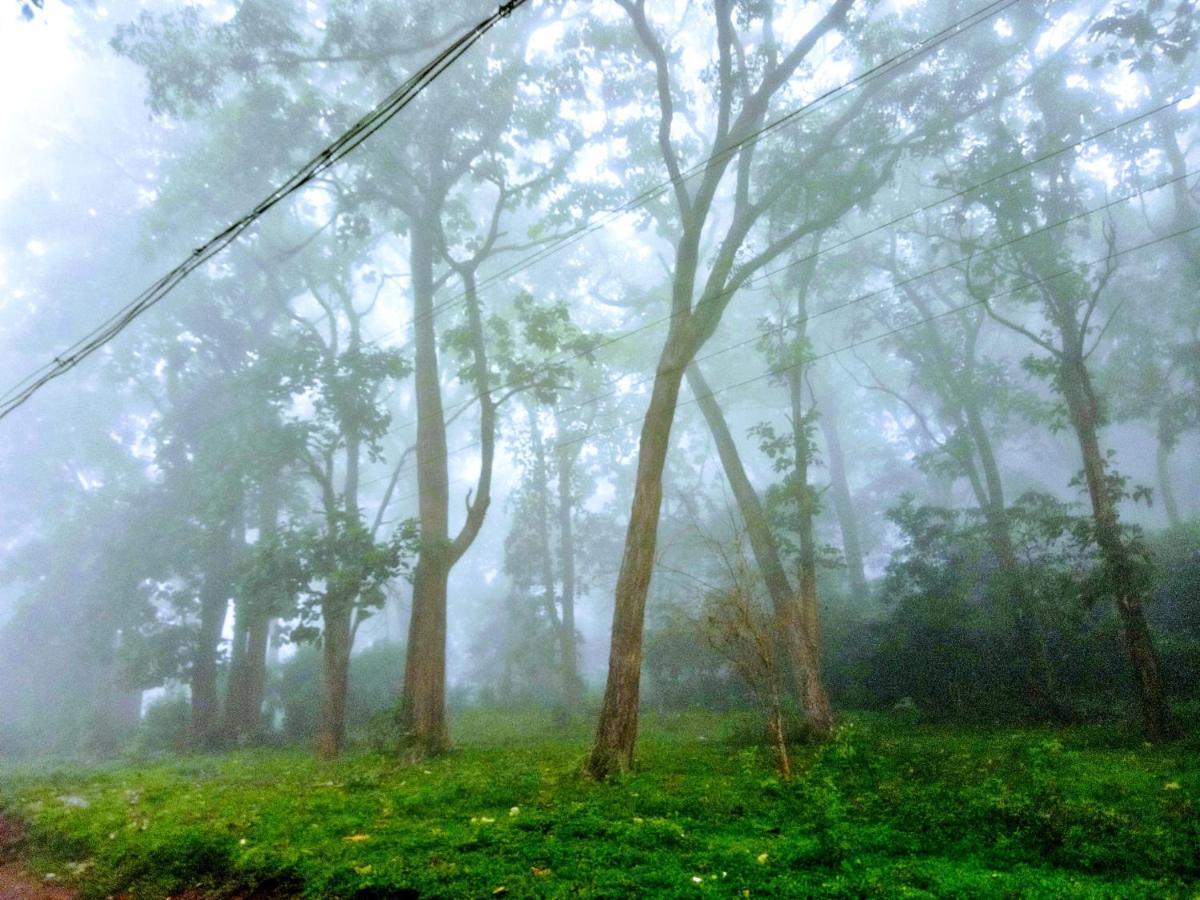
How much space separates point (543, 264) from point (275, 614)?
18707 millimetres

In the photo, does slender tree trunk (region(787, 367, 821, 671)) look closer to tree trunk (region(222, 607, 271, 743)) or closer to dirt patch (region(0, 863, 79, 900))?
dirt patch (region(0, 863, 79, 900))

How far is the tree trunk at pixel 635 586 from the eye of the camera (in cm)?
834

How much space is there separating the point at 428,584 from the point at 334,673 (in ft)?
12.1

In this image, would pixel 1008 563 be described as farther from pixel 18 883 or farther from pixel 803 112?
pixel 18 883

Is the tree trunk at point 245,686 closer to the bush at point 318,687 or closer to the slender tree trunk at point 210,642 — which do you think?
the slender tree trunk at point 210,642

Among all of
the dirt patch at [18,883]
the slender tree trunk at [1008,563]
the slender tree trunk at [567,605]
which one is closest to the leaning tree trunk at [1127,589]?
the slender tree trunk at [1008,563]

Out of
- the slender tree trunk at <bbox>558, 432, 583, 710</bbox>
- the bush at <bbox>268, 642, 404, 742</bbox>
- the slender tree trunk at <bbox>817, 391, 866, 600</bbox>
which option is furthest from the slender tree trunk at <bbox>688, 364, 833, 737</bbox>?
the bush at <bbox>268, 642, 404, 742</bbox>

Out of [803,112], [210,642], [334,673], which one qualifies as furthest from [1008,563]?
[210,642]

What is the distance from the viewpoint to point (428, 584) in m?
12.9

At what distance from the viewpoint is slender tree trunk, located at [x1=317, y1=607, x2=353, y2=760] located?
13936mm

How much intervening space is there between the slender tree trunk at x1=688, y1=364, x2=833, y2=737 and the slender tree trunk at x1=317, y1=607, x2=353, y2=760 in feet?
25.6

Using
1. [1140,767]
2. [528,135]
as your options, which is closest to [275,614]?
[528,135]

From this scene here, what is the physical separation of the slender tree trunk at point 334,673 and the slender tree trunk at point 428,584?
192 cm

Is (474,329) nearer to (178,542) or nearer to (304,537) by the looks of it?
(304,537)
